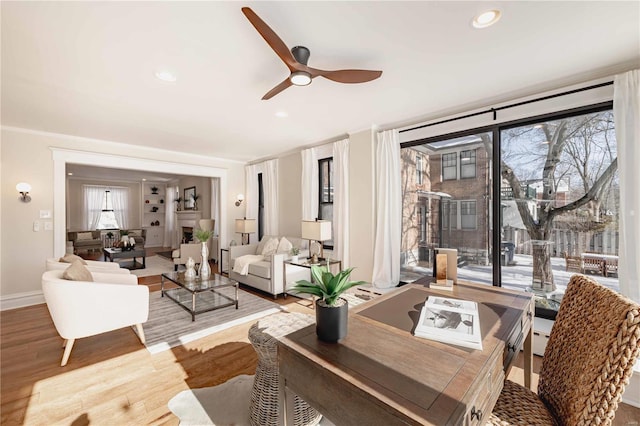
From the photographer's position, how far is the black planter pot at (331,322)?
1.04 m

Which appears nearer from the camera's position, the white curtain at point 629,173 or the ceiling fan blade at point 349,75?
the ceiling fan blade at point 349,75

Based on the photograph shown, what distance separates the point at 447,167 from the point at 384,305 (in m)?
2.65

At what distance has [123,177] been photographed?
925 cm

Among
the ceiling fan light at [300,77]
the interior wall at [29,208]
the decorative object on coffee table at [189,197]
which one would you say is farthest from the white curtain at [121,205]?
the ceiling fan light at [300,77]

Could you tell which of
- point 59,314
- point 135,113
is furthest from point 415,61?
point 59,314

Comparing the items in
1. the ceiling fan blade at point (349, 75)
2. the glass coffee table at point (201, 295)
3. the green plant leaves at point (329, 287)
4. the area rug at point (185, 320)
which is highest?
the ceiling fan blade at point (349, 75)

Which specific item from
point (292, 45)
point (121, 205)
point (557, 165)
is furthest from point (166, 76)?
point (121, 205)

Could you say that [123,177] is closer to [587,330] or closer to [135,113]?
[135,113]

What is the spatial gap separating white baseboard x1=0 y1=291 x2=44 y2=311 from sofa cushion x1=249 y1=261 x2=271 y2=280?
125 inches

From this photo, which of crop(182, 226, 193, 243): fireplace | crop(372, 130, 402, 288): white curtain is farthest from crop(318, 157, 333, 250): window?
crop(182, 226, 193, 243): fireplace

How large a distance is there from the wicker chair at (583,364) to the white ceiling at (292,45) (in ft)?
5.73

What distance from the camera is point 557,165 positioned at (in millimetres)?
2709

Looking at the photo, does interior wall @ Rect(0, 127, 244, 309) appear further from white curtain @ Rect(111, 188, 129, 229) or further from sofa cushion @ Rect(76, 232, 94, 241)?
white curtain @ Rect(111, 188, 129, 229)

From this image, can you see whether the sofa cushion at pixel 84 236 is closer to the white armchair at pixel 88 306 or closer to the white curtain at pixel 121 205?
the white curtain at pixel 121 205
